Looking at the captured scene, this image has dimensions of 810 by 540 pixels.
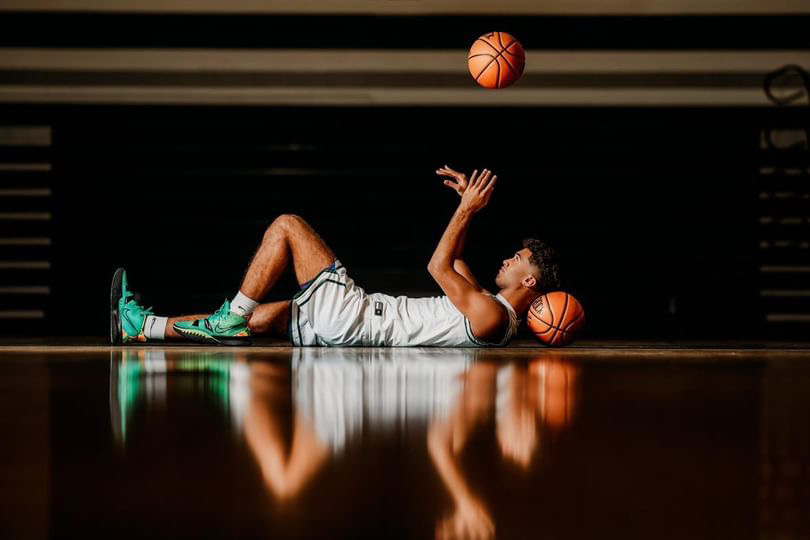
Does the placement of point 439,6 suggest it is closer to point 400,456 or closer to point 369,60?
point 369,60

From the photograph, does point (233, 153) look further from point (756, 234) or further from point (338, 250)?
point (756, 234)

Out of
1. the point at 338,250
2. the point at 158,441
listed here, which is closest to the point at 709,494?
the point at 158,441

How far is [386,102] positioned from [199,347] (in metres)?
3.06

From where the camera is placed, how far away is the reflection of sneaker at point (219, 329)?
3.88 metres

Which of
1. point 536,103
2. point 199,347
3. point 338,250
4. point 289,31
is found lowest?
point 199,347

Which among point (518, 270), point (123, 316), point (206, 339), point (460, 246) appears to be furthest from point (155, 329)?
point (518, 270)

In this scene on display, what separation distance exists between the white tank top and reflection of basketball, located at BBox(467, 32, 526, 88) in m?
1.43

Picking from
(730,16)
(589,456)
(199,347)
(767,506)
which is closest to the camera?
(767,506)

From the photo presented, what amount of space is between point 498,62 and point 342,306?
1817 millimetres

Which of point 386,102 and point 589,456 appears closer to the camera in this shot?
point 589,456

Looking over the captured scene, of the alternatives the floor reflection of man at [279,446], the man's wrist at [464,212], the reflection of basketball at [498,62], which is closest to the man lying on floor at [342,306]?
the man's wrist at [464,212]

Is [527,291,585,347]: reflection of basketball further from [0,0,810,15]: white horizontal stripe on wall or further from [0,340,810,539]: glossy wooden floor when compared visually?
[0,0,810,15]: white horizontal stripe on wall

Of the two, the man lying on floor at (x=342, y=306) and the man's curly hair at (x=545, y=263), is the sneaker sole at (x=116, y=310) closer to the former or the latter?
the man lying on floor at (x=342, y=306)

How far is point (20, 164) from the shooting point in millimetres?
6160
